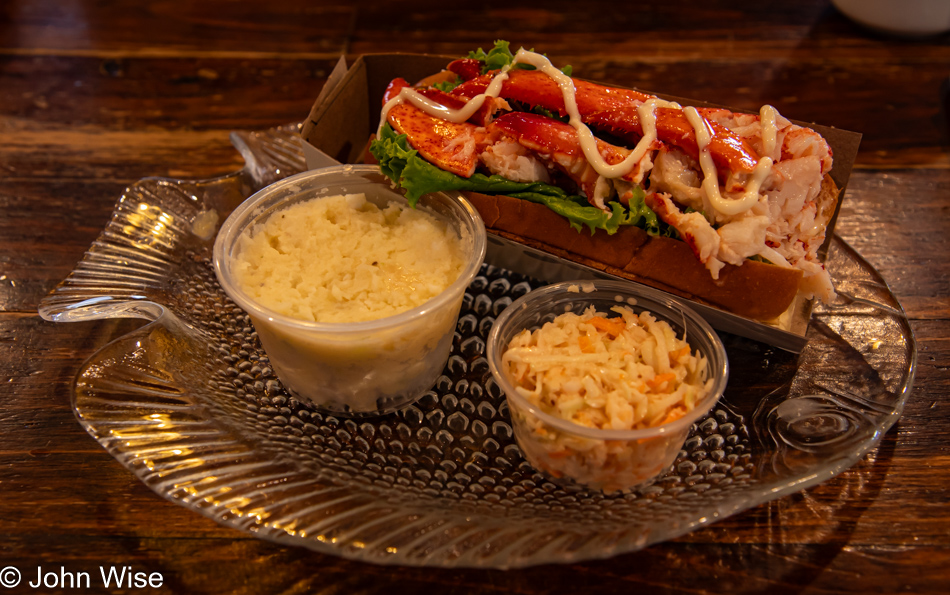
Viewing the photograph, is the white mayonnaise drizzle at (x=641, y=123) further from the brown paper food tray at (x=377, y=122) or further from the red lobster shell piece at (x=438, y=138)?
the brown paper food tray at (x=377, y=122)

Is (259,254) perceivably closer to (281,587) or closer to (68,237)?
(281,587)

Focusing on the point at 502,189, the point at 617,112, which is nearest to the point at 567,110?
the point at 617,112

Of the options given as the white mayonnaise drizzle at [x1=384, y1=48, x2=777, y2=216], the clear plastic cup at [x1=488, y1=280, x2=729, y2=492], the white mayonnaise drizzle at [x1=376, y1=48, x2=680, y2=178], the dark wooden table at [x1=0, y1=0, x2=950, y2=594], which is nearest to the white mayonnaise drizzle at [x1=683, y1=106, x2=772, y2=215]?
the white mayonnaise drizzle at [x1=384, y1=48, x2=777, y2=216]

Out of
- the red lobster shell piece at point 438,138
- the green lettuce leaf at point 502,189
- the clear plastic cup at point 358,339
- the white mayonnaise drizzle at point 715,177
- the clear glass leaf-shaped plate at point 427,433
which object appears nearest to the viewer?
the clear glass leaf-shaped plate at point 427,433

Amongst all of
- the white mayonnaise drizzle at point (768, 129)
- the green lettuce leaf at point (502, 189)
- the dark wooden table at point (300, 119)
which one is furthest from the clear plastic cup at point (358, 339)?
the white mayonnaise drizzle at point (768, 129)

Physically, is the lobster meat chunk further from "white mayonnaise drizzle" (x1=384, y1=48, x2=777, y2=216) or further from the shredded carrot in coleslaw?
the shredded carrot in coleslaw

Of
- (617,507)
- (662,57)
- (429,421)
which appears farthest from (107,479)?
(662,57)
